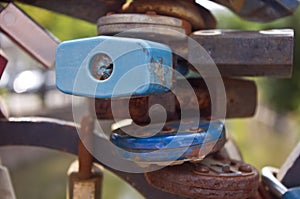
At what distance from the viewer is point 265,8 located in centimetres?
42

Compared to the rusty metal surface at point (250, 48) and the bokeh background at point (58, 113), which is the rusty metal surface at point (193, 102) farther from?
the bokeh background at point (58, 113)

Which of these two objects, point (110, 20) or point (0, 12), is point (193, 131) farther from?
point (0, 12)

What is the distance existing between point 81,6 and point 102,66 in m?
0.20

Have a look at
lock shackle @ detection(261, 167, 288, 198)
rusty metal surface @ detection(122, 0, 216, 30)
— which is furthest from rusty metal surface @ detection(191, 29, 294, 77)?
lock shackle @ detection(261, 167, 288, 198)

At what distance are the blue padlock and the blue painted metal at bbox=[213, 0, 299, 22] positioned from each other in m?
0.16

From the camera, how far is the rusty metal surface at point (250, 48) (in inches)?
13.1

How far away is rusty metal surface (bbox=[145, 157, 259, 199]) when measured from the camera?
31 centimetres

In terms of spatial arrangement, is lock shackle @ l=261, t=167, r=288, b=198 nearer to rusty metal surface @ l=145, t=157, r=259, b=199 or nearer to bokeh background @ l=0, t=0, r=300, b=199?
rusty metal surface @ l=145, t=157, r=259, b=199

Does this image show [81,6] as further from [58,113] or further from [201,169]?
[58,113]

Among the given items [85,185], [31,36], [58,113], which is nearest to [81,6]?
[31,36]

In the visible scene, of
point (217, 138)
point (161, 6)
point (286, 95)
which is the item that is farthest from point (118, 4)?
point (286, 95)

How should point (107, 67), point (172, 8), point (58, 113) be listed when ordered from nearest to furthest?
point (107, 67) → point (172, 8) → point (58, 113)

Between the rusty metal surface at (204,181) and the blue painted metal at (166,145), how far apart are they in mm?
29

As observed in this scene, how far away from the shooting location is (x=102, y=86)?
0.24 meters
